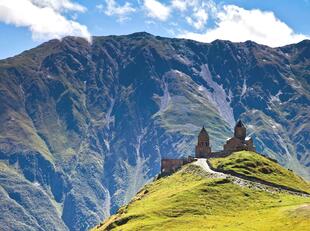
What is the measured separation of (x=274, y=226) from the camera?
183875 mm

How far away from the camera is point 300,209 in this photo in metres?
194

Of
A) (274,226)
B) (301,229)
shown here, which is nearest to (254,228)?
(274,226)

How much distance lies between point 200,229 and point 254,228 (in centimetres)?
1644

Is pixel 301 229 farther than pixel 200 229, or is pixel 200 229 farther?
pixel 200 229

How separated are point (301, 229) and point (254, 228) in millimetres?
17492

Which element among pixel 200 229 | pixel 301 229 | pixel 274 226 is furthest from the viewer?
pixel 200 229

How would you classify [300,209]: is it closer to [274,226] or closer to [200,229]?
[274,226]

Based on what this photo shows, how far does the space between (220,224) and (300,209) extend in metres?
21.5

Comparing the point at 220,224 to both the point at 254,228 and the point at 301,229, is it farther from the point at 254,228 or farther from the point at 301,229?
the point at 301,229

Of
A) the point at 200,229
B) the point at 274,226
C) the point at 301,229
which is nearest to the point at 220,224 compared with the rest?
the point at 200,229

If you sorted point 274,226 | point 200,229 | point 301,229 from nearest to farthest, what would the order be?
point 301,229
point 274,226
point 200,229

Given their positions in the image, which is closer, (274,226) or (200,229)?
(274,226)

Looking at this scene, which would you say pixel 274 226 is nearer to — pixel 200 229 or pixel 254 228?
pixel 254 228

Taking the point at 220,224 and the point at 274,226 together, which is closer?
the point at 274,226
